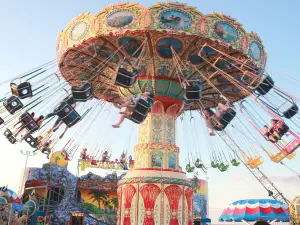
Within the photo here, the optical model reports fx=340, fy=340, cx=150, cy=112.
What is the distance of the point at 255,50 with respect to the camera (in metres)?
12.2

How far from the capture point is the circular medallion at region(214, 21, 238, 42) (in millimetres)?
11227

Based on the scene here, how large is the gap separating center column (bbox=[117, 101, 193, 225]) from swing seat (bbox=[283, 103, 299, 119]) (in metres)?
4.05

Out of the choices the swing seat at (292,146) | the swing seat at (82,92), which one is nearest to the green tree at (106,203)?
the swing seat at (292,146)

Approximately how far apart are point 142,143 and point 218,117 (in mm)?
2940

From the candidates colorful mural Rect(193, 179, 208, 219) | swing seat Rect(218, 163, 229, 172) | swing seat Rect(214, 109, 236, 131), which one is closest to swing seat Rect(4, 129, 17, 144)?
swing seat Rect(214, 109, 236, 131)

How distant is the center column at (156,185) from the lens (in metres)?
11.5

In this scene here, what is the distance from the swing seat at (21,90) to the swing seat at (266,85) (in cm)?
789

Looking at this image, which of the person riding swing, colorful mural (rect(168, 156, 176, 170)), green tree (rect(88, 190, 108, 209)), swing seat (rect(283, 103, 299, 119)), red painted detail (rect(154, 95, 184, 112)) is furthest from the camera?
green tree (rect(88, 190, 108, 209))

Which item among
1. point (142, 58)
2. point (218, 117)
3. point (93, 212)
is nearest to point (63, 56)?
point (142, 58)

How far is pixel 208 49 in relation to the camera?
38.7 feet

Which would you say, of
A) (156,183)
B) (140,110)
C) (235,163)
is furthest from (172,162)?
(235,163)

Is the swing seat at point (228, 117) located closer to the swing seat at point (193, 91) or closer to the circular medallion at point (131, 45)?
the swing seat at point (193, 91)

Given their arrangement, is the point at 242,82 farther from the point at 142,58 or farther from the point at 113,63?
the point at 113,63

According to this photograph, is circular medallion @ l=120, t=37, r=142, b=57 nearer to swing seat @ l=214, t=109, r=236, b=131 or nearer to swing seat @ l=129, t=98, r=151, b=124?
swing seat @ l=129, t=98, r=151, b=124
